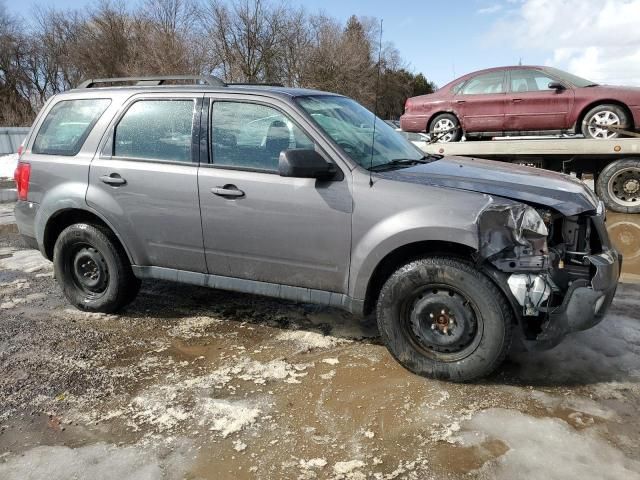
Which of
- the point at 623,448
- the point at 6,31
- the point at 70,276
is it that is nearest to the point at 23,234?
the point at 70,276

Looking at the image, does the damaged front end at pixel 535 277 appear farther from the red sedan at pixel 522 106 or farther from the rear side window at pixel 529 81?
the rear side window at pixel 529 81

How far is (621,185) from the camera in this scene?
27.7 feet

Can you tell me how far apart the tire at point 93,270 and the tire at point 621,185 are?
23.5 ft

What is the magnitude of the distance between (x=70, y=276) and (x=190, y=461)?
267 centimetres

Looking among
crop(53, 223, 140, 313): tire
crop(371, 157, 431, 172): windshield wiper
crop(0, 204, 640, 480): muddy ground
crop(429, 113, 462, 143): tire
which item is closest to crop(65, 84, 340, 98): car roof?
crop(371, 157, 431, 172): windshield wiper

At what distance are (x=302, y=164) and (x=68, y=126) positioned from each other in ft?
7.85

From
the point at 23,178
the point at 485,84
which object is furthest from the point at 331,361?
the point at 485,84

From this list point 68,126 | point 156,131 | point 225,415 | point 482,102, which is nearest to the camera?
point 225,415

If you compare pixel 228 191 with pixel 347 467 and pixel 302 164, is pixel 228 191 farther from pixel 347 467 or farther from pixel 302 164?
pixel 347 467

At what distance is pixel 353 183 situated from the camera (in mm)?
3463

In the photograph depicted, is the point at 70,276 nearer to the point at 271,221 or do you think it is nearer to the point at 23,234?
the point at 23,234

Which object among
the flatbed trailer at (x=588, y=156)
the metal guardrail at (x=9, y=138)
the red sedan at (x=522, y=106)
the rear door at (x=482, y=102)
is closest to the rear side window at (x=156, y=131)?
the flatbed trailer at (x=588, y=156)

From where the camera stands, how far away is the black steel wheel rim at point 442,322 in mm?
3258

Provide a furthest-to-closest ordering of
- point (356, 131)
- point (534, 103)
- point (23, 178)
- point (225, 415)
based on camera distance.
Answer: point (534, 103) → point (23, 178) → point (356, 131) → point (225, 415)
